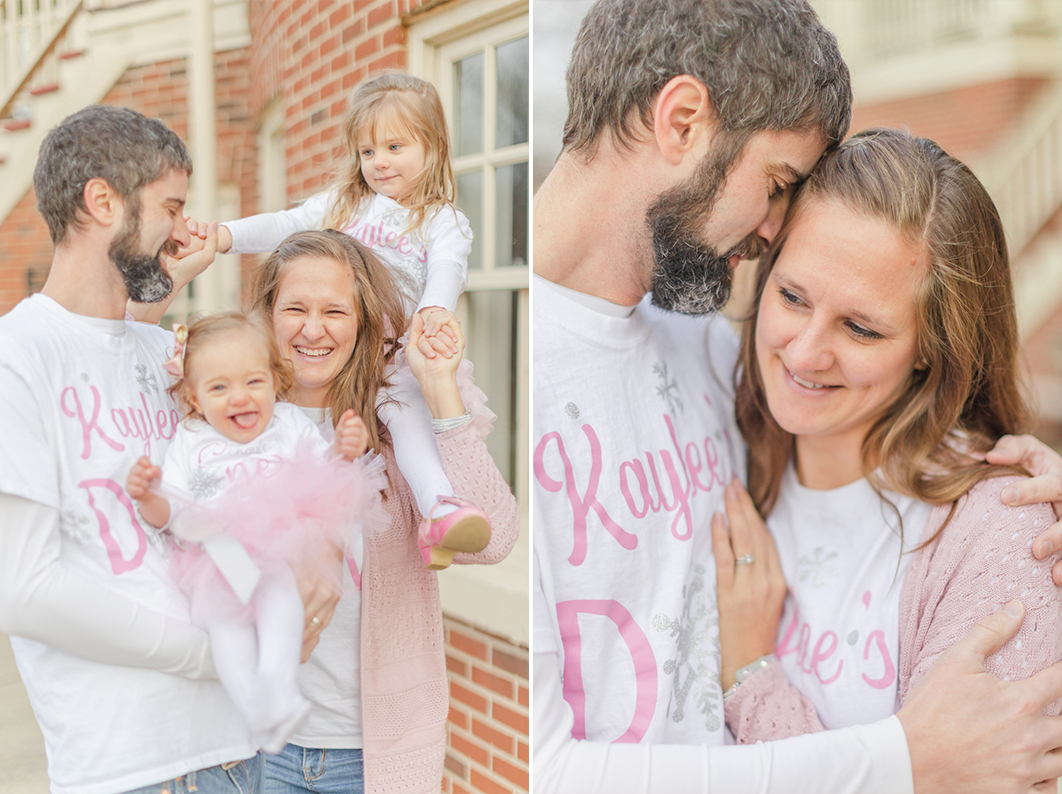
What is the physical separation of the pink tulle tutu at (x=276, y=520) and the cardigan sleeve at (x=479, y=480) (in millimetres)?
138

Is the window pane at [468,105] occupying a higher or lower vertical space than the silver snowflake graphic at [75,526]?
higher

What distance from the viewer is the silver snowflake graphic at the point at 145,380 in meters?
1.02

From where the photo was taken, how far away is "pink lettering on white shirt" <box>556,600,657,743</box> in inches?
51.6

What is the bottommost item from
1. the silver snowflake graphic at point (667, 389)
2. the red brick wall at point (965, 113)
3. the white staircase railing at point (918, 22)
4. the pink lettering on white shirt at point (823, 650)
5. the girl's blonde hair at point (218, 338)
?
the pink lettering on white shirt at point (823, 650)

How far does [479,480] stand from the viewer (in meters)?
1.14

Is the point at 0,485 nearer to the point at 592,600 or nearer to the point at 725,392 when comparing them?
the point at 592,600

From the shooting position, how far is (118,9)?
3.78 feet

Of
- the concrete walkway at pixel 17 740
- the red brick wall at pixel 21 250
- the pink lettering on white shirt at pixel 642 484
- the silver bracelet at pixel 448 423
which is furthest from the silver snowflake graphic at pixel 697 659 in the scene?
the red brick wall at pixel 21 250

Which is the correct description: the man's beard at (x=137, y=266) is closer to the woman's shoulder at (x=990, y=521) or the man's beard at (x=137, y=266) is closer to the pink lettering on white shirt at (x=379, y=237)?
the pink lettering on white shirt at (x=379, y=237)

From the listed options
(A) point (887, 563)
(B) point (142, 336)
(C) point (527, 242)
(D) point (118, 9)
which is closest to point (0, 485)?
(B) point (142, 336)

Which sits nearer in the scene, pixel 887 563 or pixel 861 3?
pixel 887 563

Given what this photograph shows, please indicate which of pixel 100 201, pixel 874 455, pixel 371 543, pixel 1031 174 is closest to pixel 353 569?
pixel 371 543

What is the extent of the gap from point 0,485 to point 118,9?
28.6 inches

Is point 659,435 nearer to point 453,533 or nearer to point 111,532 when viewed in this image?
point 453,533
